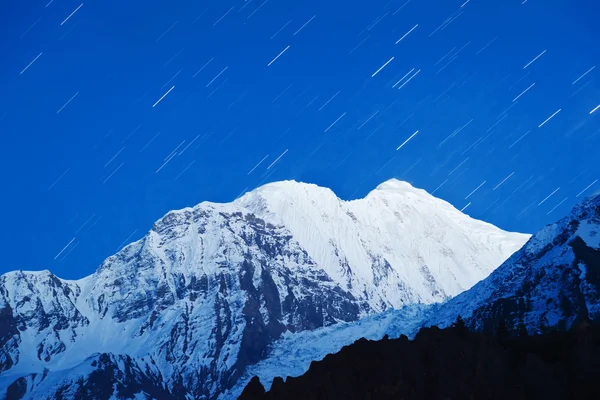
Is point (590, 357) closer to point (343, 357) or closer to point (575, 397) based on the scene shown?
point (575, 397)

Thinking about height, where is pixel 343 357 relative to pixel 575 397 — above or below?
above

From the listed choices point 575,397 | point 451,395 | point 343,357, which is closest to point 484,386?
point 451,395

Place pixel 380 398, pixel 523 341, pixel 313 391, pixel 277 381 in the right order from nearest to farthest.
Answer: pixel 380 398
pixel 313 391
pixel 277 381
pixel 523 341

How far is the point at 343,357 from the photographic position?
93.8 m

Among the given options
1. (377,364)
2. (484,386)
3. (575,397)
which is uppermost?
(377,364)

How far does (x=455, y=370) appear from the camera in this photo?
82562 millimetres

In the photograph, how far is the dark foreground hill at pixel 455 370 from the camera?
76.6 m

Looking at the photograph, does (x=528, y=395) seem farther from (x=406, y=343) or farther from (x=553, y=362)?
(x=406, y=343)

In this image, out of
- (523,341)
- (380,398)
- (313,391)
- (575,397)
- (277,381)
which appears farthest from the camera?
(523,341)

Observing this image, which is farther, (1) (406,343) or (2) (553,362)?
(1) (406,343)

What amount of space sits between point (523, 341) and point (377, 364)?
23807 millimetres

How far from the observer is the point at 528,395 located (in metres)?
75.8

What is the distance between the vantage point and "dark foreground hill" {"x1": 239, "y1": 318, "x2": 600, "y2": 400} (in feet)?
251

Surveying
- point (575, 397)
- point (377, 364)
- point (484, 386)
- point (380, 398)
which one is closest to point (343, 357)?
point (377, 364)
